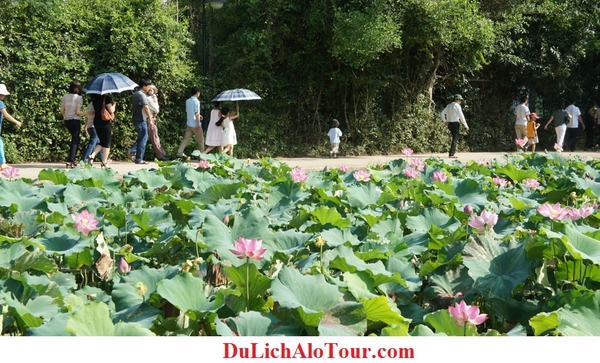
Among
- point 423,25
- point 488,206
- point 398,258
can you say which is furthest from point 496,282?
point 423,25

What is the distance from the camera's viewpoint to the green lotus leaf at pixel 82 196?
3793 millimetres

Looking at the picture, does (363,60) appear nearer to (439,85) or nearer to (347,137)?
(347,137)

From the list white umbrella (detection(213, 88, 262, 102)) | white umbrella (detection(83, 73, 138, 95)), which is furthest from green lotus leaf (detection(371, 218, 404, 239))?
white umbrella (detection(213, 88, 262, 102))

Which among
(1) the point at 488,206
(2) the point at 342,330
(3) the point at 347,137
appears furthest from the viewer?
(3) the point at 347,137

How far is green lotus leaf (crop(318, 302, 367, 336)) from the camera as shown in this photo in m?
1.84

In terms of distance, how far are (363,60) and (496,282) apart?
14.6 metres

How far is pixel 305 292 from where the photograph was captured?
1939mm

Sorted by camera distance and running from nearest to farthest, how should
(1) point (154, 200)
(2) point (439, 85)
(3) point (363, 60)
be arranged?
(1) point (154, 200)
(3) point (363, 60)
(2) point (439, 85)

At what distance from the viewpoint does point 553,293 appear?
221 centimetres

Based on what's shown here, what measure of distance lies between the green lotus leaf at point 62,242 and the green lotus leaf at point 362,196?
57.4 inches

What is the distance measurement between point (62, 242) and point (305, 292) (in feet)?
3.75

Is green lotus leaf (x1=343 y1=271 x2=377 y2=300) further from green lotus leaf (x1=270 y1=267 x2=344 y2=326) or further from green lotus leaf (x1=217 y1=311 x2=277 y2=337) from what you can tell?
green lotus leaf (x1=217 y1=311 x2=277 y2=337)

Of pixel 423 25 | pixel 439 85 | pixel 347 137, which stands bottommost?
pixel 347 137

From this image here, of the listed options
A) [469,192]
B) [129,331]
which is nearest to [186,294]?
[129,331]
